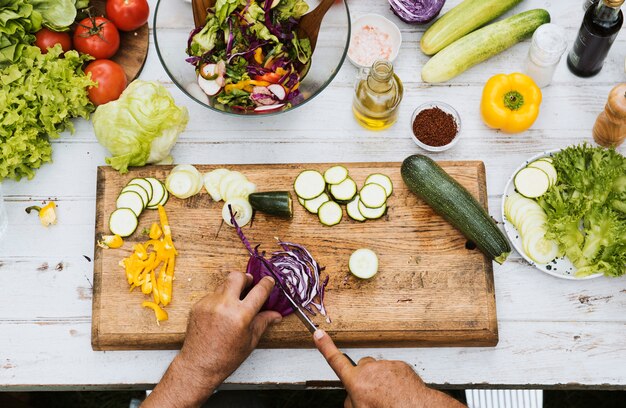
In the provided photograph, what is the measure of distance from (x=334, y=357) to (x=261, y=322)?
45cm

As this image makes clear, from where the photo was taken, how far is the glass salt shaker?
322cm

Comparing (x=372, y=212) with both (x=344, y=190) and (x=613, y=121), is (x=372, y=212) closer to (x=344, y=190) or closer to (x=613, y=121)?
(x=344, y=190)

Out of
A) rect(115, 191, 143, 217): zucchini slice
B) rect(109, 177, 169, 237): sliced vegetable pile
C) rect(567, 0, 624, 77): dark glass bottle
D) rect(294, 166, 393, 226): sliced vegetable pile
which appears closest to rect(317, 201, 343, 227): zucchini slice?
rect(294, 166, 393, 226): sliced vegetable pile

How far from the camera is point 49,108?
313 cm

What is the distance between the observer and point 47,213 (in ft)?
10.8

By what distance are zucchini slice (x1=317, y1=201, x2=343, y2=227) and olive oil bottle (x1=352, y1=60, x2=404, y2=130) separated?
496 mm

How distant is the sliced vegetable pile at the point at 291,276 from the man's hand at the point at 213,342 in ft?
0.38

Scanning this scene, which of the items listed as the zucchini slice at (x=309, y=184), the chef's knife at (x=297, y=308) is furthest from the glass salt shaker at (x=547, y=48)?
the chef's knife at (x=297, y=308)

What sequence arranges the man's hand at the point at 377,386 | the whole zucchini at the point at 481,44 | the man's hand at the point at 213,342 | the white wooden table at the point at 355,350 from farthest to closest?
the whole zucchini at the point at 481,44, the white wooden table at the point at 355,350, the man's hand at the point at 213,342, the man's hand at the point at 377,386

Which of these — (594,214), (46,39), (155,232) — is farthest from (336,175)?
(46,39)

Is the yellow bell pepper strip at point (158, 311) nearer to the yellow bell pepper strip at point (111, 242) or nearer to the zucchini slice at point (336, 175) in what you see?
the yellow bell pepper strip at point (111, 242)

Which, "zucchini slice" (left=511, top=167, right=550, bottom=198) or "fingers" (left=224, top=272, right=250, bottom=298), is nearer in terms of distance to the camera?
"fingers" (left=224, top=272, right=250, bottom=298)

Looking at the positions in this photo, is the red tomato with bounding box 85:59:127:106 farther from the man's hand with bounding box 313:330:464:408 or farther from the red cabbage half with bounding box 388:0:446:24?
the man's hand with bounding box 313:330:464:408

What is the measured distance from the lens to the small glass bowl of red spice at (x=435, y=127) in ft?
10.8
